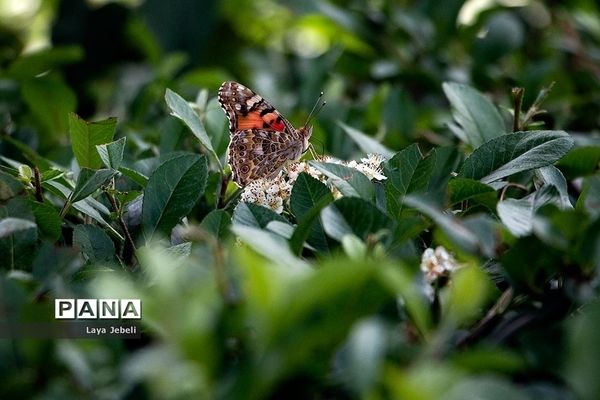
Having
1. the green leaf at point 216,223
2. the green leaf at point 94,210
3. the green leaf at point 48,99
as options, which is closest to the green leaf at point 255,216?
the green leaf at point 216,223

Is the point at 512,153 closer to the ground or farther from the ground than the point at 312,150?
farther from the ground

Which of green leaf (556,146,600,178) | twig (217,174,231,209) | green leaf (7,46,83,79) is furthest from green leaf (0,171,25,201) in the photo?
green leaf (7,46,83,79)

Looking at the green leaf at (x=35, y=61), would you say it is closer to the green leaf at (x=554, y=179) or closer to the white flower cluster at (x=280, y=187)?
the white flower cluster at (x=280, y=187)

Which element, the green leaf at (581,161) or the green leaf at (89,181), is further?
the green leaf at (581,161)

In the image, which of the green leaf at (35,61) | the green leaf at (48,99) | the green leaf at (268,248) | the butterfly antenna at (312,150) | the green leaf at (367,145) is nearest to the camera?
the green leaf at (268,248)

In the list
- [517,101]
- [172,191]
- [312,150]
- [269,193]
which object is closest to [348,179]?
[269,193]

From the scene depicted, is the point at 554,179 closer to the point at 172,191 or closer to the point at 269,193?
the point at 269,193
